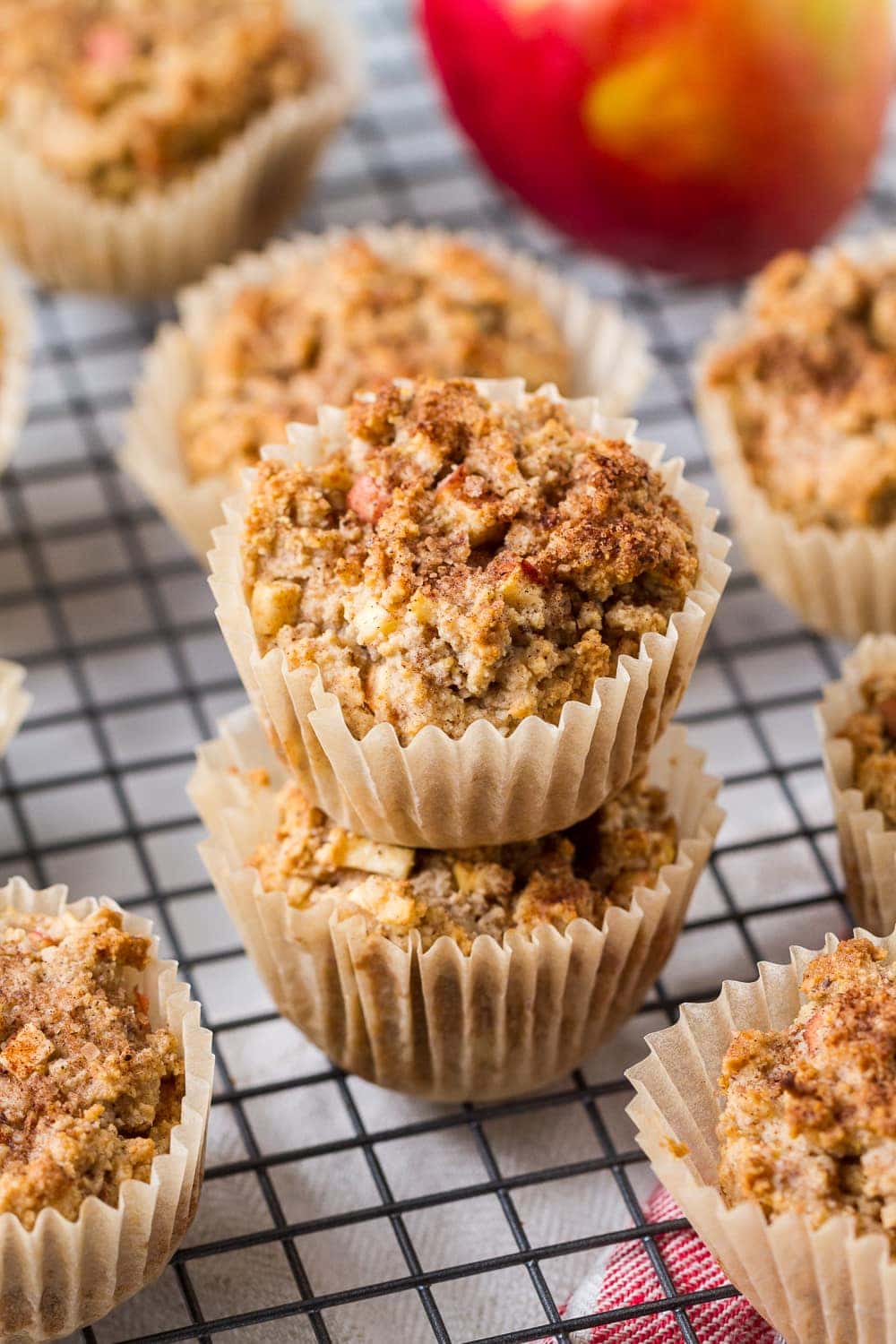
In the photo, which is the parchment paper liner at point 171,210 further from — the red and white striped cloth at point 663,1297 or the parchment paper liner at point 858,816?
the red and white striped cloth at point 663,1297

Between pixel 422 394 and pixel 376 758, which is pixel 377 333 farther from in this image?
pixel 376 758

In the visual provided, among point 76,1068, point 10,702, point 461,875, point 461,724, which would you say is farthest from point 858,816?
point 10,702

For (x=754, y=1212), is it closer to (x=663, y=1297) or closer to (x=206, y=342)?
(x=663, y=1297)

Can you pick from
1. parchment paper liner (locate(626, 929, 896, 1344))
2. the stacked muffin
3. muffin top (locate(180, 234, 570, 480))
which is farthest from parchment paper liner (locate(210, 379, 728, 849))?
muffin top (locate(180, 234, 570, 480))

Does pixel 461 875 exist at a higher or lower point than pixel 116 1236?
higher

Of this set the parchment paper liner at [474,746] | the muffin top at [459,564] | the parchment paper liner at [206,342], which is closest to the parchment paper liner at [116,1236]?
the parchment paper liner at [474,746]

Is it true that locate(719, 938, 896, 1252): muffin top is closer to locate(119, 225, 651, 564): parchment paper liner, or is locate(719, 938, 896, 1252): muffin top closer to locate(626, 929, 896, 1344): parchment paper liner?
locate(626, 929, 896, 1344): parchment paper liner
